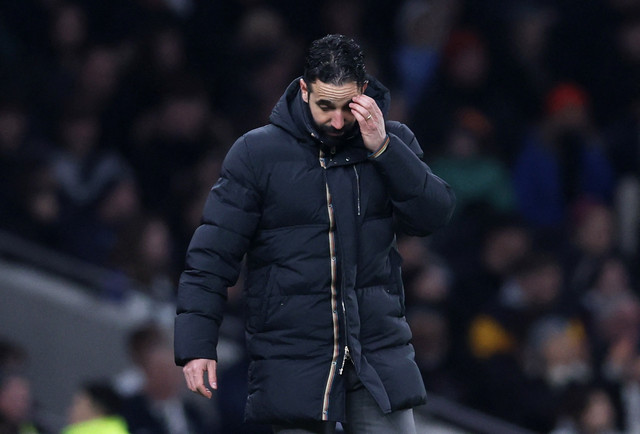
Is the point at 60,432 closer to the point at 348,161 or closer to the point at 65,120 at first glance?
the point at 65,120

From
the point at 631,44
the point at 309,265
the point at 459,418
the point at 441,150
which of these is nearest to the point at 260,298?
the point at 309,265

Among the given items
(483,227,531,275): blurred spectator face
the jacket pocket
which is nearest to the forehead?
the jacket pocket

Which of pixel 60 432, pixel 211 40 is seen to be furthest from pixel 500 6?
pixel 60 432

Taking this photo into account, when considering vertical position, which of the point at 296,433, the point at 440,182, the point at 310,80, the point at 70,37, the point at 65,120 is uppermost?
the point at 70,37

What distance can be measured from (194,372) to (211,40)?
6.24 metres

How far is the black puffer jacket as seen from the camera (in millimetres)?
4137

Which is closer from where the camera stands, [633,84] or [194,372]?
[194,372]

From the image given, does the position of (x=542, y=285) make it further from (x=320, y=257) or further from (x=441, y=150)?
(x=320, y=257)

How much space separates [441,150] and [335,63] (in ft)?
18.7

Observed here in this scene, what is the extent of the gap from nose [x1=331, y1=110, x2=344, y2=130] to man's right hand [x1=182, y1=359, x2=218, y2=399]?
30.3 inches

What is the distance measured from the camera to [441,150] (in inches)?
384

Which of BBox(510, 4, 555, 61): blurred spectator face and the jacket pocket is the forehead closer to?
the jacket pocket

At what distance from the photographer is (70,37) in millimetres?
9547

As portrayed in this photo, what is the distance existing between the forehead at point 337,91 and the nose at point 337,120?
4 cm
